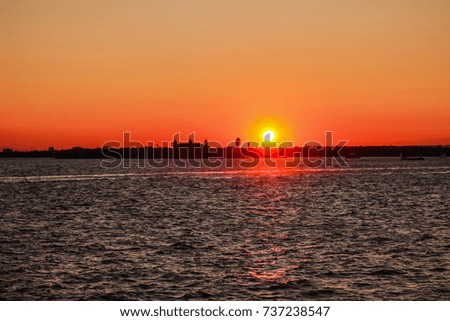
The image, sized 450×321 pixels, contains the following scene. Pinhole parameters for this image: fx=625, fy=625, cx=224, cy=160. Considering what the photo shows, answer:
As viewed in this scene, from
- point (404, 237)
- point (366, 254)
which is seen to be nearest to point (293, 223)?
point (404, 237)

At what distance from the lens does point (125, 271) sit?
33969mm

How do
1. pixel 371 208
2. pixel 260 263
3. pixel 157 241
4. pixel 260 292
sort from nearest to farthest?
pixel 260 292 → pixel 260 263 → pixel 157 241 → pixel 371 208

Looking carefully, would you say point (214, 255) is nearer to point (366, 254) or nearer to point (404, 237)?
point (366, 254)

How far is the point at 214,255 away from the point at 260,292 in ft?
33.6

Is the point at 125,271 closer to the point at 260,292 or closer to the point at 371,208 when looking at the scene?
the point at 260,292

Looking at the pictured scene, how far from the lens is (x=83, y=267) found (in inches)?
1387

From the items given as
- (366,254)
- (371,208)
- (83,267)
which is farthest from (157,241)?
(371,208)

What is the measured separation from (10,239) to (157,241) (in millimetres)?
11571
